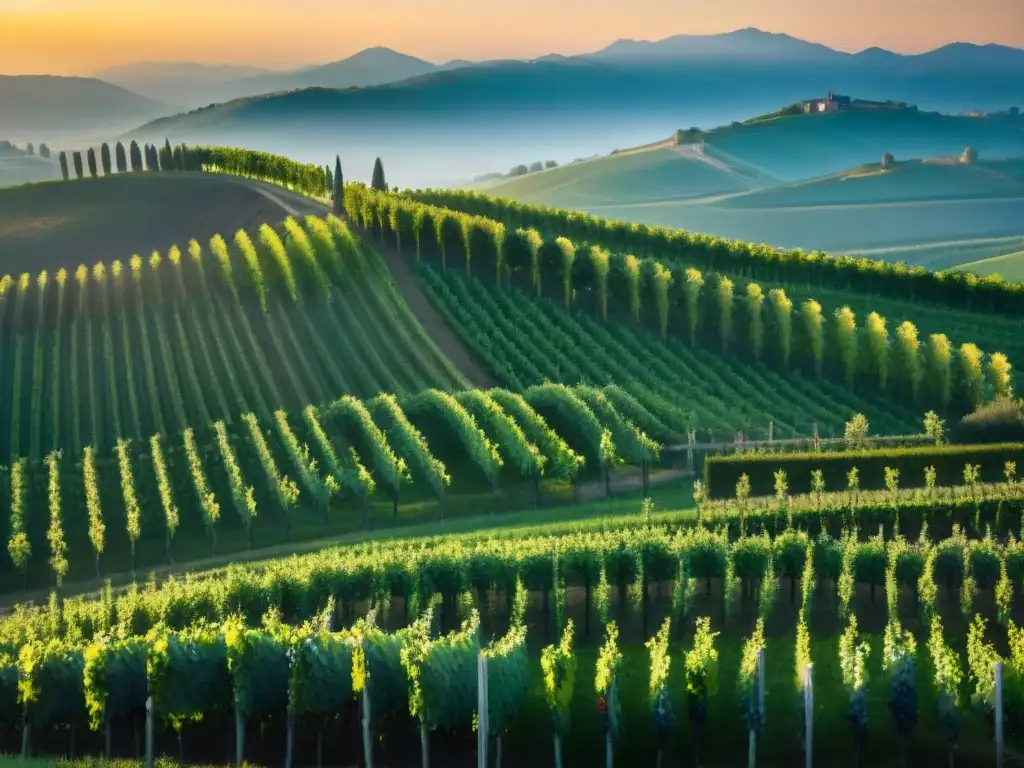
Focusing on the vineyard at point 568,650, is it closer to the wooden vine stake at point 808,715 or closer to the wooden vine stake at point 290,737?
the wooden vine stake at point 290,737

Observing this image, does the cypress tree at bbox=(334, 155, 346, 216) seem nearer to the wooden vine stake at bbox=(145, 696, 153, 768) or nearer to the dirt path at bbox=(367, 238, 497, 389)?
the dirt path at bbox=(367, 238, 497, 389)

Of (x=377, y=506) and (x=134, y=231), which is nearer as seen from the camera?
(x=377, y=506)

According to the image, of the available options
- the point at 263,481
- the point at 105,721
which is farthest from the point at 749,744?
the point at 263,481

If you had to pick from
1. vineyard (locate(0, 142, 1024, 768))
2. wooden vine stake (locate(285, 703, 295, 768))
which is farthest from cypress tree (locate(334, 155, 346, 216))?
wooden vine stake (locate(285, 703, 295, 768))

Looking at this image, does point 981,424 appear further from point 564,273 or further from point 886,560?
point 564,273

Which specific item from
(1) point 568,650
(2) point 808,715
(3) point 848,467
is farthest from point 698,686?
(3) point 848,467

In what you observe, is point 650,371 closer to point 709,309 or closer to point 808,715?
point 709,309

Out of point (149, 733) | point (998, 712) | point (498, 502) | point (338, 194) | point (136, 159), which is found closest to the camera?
point (998, 712)

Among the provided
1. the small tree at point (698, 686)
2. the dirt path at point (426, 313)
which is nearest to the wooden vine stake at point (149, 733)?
the small tree at point (698, 686)
